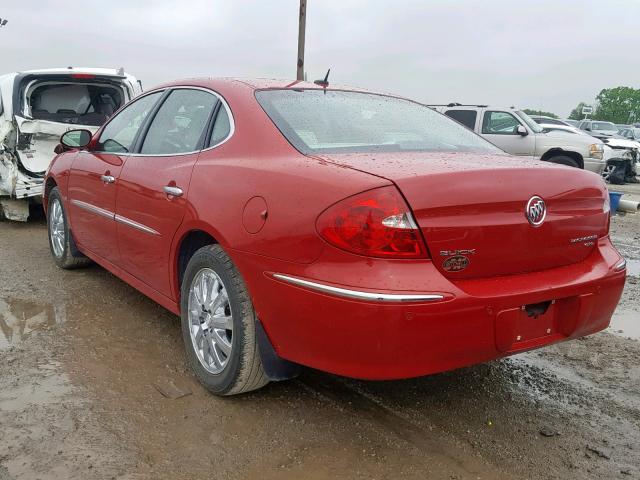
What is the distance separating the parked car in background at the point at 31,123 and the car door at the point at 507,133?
24.1ft

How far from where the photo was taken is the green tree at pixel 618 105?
111 m

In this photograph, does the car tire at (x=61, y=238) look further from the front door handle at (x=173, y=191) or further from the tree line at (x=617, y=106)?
the tree line at (x=617, y=106)

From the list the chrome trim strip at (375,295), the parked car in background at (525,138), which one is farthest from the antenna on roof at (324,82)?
the parked car in background at (525,138)

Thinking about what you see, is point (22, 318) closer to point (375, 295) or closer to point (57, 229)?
point (57, 229)

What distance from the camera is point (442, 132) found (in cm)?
336

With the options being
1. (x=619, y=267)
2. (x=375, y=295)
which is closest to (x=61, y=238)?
(x=375, y=295)

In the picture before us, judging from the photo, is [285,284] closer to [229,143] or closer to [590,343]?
[229,143]

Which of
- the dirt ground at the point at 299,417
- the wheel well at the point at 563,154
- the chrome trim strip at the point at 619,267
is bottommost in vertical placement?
the dirt ground at the point at 299,417

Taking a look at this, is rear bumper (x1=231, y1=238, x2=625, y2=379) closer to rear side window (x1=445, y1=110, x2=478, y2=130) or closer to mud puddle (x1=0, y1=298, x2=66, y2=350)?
mud puddle (x1=0, y1=298, x2=66, y2=350)

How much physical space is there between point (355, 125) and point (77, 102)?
5.87m

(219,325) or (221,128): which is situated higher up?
(221,128)

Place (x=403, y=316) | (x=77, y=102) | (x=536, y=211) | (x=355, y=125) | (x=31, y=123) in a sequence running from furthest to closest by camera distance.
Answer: (x=77, y=102) → (x=31, y=123) → (x=355, y=125) → (x=536, y=211) → (x=403, y=316)

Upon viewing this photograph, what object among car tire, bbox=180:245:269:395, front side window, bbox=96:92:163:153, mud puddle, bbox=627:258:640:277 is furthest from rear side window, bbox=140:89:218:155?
mud puddle, bbox=627:258:640:277

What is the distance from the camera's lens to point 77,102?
25.5 ft
